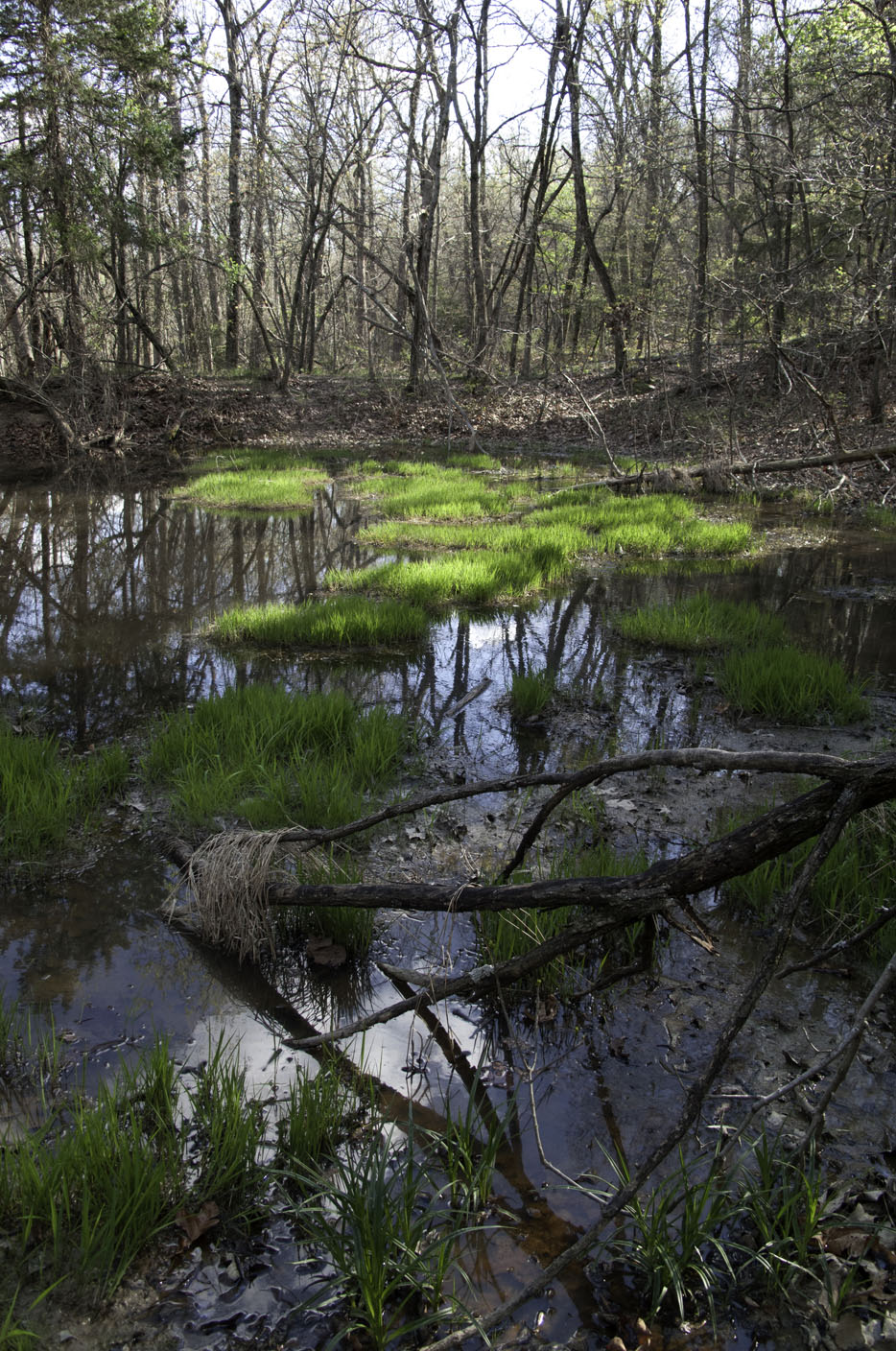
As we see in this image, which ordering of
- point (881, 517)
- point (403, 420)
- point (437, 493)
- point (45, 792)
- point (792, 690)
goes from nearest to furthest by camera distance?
point (45, 792), point (792, 690), point (881, 517), point (437, 493), point (403, 420)

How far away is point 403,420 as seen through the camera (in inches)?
894

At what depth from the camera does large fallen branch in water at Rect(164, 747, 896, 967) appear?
2416mm

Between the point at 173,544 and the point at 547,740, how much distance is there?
777 cm

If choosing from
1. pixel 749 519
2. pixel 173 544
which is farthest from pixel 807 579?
pixel 173 544

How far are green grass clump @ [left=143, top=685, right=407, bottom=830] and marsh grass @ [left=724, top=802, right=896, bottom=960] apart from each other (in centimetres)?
196

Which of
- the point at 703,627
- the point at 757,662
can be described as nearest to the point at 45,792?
the point at 757,662

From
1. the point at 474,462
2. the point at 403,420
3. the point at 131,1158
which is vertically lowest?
the point at 131,1158

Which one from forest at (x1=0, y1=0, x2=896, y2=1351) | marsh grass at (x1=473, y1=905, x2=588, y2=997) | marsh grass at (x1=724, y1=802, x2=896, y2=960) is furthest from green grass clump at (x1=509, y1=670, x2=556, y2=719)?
marsh grass at (x1=473, y1=905, x2=588, y2=997)

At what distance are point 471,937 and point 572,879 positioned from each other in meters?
1.18

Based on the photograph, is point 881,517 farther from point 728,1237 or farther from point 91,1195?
point 91,1195

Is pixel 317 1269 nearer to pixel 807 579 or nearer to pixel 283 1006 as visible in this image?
pixel 283 1006

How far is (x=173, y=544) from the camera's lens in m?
11.6

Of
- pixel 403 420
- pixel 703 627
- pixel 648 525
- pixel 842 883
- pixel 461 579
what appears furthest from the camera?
pixel 403 420

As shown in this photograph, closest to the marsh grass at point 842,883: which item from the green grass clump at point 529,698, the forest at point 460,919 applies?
the forest at point 460,919
